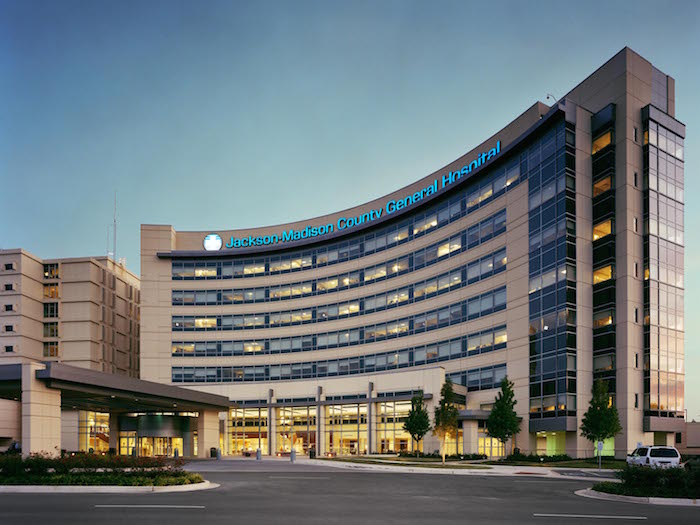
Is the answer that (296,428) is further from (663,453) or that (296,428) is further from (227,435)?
(663,453)

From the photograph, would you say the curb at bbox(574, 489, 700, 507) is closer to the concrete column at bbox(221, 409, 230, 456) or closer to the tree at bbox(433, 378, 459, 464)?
the tree at bbox(433, 378, 459, 464)

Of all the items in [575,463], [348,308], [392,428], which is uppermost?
[348,308]

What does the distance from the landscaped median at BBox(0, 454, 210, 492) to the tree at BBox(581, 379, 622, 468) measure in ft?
106

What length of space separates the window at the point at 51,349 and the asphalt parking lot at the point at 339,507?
252 ft

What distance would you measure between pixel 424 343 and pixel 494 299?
1162 cm

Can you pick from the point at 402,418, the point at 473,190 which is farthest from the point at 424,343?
the point at 473,190

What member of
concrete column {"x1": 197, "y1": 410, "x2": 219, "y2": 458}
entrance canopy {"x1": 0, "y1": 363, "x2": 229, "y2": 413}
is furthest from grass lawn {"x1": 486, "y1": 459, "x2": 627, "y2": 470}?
concrete column {"x1": 197, "y1": 410, "x2": 219, "y2": 458}

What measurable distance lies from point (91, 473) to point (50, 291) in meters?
76.9

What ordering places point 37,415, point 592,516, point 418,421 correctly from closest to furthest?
1. point 592,516
2. point 37,415
3. point 418,421

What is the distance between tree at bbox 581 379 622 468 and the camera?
A: 160 ft

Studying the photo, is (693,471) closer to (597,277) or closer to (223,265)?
(597,277)

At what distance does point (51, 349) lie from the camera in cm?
9556

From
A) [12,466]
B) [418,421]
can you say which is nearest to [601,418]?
[418,421]

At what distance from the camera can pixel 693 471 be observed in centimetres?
2406
